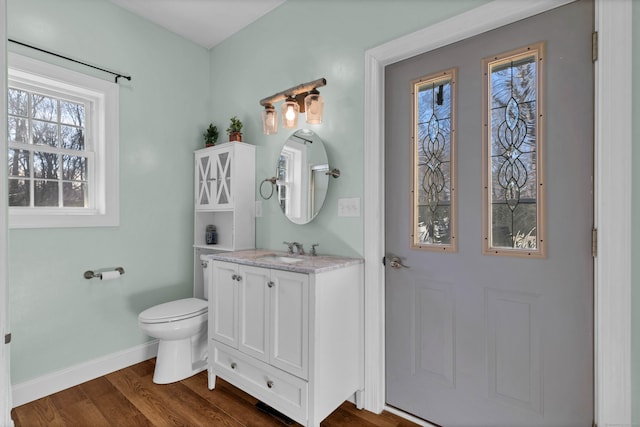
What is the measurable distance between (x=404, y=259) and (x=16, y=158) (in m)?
2.53

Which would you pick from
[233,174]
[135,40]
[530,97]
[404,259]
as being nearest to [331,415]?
[404,259]

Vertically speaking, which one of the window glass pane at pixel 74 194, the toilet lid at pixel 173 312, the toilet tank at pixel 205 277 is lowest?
the toilet lid at pixel 173 312

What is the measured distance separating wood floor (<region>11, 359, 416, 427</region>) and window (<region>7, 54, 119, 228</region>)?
1.11m

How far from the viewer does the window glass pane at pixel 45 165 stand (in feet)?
7.03

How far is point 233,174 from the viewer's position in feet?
8.11

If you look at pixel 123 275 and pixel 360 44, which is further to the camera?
pixel 123 275

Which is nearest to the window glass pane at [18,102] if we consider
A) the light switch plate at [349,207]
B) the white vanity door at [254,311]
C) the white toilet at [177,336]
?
the white toilet at [177,336]

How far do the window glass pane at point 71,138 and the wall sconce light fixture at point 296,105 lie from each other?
1367 mm

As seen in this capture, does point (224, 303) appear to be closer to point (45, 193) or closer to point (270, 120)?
point (270, 120)

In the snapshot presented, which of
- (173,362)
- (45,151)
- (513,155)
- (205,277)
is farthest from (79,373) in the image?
(513,155)

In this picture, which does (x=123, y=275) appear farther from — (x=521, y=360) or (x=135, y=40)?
(x=521, y=360)

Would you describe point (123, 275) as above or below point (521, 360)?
above

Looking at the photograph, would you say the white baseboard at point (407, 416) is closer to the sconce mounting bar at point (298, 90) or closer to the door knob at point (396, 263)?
the door knob at point (396, 263)

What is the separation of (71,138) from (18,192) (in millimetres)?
492
